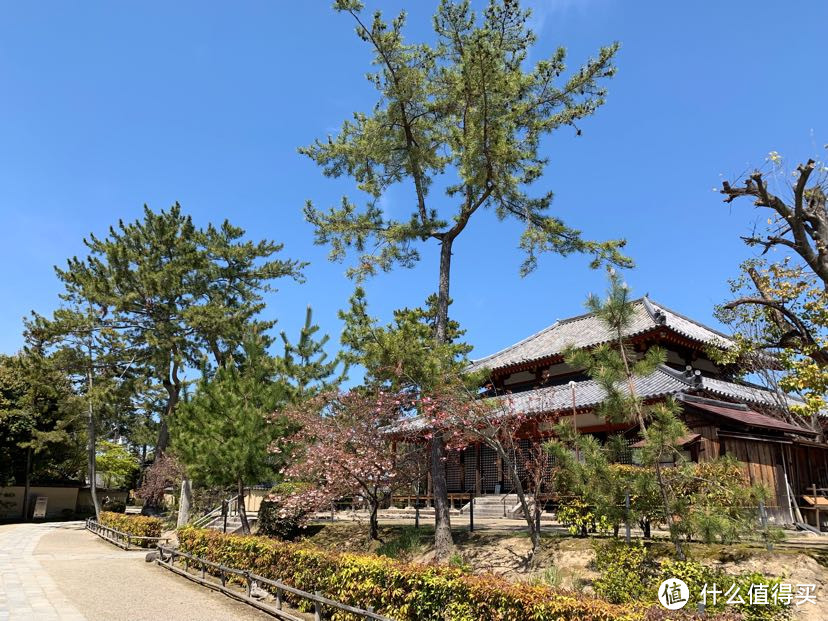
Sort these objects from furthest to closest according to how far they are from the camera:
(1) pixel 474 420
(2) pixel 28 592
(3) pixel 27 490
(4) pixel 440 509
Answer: (3) pixel 27 490, (4) pixel 440 509, (2) pixel 28 592, (1) pixel 474 420

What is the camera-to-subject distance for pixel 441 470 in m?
13.8

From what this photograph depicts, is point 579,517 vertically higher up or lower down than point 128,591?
higher up

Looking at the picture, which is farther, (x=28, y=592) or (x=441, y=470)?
(x=441, y=470)

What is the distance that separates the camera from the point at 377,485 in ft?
46.8

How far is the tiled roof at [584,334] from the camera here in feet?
66.6

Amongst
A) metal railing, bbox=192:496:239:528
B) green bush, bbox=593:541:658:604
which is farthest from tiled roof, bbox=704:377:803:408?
metal railing, bbox=192:496:239:528

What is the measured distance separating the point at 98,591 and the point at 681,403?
1499 centimetres

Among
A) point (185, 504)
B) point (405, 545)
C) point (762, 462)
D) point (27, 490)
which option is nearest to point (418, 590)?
point (405, 545)

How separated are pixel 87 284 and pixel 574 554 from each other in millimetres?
26782

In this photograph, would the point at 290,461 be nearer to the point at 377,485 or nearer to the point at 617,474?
the point at 377,485

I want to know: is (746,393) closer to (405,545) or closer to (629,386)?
(405,545)

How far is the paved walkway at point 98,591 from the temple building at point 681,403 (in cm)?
829

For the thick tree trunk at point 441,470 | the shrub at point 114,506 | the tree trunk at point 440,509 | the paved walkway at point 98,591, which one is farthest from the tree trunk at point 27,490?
the tree trunk at point 440,509

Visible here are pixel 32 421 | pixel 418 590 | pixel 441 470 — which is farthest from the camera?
pixel 32 421
